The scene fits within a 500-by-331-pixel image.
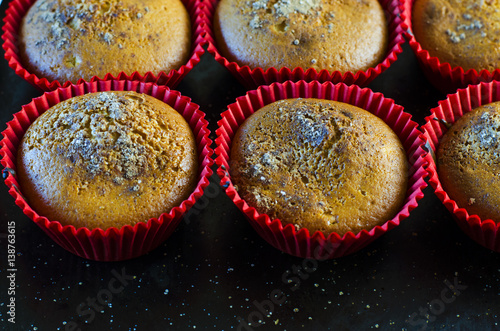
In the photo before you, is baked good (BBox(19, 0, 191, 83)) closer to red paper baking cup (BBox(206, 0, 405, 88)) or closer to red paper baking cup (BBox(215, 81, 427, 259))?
red paper baking cup (BBox(206, 0, 405, 88))

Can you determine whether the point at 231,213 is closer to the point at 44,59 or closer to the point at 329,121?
the point at 329,121

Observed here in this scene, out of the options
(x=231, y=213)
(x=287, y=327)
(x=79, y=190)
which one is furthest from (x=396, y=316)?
(x=79, y=190)

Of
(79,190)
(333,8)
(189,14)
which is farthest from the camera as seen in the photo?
(189,14)

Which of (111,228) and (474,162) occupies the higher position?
(474,162)

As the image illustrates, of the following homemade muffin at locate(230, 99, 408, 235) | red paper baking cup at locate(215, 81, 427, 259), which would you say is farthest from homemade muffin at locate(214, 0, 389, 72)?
homemade muffin at locate(230, 99, 408, 235)

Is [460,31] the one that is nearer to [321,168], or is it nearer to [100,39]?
[321,168]

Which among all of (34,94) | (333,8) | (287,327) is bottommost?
(287,327)

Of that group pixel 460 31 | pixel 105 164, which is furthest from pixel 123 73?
pixel 460 31

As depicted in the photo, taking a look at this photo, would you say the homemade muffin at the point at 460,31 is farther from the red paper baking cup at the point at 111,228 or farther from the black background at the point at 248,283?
the red paper baking cup at the point at 111,228
